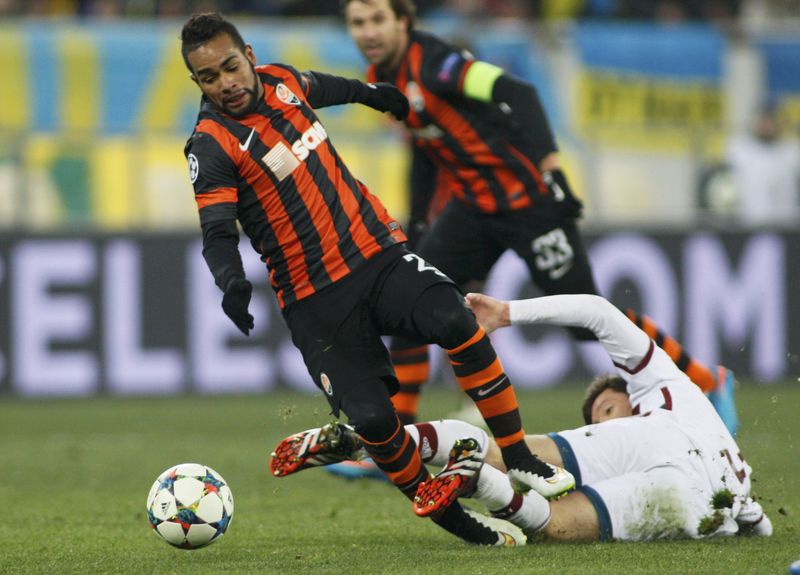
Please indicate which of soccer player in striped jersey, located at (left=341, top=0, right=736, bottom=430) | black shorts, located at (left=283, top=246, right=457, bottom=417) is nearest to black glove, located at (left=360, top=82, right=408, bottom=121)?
black shorts, located at (left=283, top=246, right=457, bottom=417)

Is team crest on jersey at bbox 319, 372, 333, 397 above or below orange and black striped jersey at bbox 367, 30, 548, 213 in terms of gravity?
below

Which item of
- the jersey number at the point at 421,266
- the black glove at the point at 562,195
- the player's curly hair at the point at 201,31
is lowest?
the black glove at the point at 562,195

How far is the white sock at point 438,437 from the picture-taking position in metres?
5.59

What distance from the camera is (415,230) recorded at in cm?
804

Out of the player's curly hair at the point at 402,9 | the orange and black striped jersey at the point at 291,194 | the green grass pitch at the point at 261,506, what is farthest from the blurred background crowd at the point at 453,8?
the orange and black striped jersey at the point at 291,194

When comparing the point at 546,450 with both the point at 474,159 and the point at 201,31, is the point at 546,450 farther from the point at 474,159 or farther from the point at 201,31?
the point at 474,159

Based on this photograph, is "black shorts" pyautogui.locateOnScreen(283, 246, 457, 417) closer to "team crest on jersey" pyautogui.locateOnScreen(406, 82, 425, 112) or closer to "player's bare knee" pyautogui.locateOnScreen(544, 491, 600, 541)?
"player's bare knee" pyautogui.locateOnScreen(544, 491, 600, 541)

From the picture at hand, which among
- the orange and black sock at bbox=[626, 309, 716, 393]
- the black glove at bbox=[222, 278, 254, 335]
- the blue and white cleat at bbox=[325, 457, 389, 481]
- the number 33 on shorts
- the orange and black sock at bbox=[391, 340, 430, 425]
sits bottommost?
the blue and white cleat at bbox=[325, 457, 389, 481]

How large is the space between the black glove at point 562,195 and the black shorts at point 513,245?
6cm

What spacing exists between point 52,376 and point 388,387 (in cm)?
704

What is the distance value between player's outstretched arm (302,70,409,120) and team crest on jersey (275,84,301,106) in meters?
0.15

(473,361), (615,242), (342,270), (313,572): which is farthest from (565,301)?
(615,242)

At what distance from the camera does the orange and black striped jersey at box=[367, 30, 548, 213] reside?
23.8ft

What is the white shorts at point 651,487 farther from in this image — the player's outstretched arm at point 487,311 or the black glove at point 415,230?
the black glove at point 415,230
